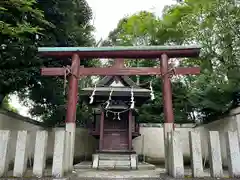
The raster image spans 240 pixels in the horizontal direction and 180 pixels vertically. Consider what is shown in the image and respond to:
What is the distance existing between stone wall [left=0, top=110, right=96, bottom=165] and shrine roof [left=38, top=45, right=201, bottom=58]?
8.39 ft

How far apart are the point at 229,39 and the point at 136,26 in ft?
30.6

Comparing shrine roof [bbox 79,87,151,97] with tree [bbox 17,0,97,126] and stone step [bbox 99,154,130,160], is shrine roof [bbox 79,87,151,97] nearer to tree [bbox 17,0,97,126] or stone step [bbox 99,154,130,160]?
tree [bbox 17,0,97,126]

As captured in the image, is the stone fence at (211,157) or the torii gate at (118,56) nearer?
the stone fence at (211,157)

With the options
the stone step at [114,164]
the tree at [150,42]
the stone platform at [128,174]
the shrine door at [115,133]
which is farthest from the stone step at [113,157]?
the tree at [150,42]

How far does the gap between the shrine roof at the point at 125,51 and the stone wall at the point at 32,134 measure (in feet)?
8.39

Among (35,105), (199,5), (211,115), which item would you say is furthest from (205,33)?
(35,105)

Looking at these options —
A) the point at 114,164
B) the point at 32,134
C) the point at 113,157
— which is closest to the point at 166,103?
the point at 114,164

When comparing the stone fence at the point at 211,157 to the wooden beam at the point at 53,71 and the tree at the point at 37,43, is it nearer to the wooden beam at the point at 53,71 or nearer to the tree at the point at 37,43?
the wooden beam at the point at 53,71

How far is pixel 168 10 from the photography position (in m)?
16.1

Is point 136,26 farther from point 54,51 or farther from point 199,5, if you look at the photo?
point 54,51

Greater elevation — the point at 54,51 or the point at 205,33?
the point at 205,33

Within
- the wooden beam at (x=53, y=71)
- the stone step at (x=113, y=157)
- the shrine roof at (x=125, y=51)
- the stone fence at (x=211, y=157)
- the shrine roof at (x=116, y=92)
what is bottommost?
the stone step at (x=113, y=157)

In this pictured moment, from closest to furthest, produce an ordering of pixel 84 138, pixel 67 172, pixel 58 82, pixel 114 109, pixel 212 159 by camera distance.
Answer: pixel 212 159 < pixel 67 172 < pixel 114 109 < pixel 58 82 < pixel 84 138

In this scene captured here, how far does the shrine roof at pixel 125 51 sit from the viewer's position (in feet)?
21.7
